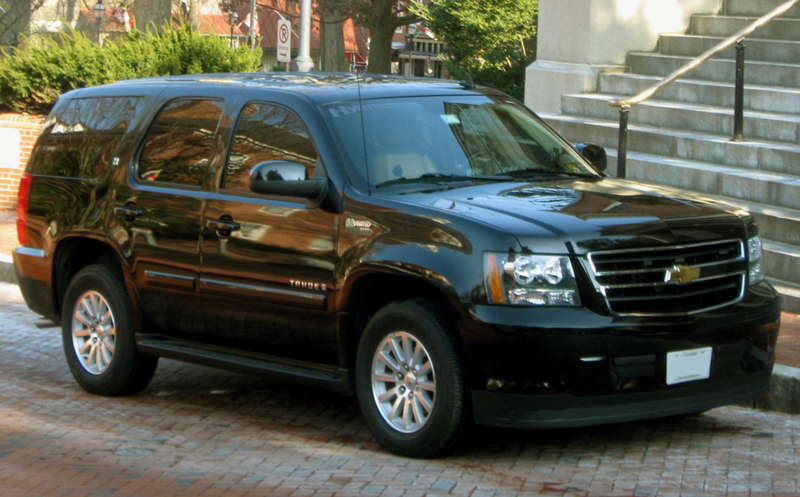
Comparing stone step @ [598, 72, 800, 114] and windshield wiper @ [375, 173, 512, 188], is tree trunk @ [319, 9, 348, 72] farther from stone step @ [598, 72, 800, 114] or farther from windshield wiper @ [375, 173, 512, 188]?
windshield wiper @ [375, 173, 512, 188]

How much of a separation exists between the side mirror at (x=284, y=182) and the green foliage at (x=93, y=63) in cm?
1142

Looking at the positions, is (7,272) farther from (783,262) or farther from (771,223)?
(783,262)

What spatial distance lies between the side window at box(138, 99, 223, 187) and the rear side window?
0.32 meters

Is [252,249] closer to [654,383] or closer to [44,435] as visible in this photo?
[44,435]

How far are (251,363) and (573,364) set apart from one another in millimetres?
2015

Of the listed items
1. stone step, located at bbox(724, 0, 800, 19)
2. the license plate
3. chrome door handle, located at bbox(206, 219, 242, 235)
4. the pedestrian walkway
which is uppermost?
stone step, located at bbox(724, 0, 800, 19)

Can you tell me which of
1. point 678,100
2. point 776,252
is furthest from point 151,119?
point 678,100

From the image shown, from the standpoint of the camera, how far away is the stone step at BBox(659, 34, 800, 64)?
12680 mm

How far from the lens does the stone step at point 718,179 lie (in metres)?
10.0

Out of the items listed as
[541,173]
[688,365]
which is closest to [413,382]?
[688,365]

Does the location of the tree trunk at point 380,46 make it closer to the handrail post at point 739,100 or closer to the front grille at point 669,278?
the handrail post at point 739,100

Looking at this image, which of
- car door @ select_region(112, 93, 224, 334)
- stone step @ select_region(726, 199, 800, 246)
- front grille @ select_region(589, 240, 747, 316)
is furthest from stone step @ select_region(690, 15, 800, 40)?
car door @ select_region(112, 93, 224, 334)

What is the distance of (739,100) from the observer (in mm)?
10945

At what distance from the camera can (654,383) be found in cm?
533
